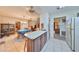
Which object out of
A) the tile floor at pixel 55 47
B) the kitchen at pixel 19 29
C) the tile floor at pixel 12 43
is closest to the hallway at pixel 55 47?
the tile floor at pixel 55 47

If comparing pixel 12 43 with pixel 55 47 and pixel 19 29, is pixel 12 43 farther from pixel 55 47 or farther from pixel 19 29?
pixel 55 47

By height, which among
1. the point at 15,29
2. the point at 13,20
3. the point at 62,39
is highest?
the point at 13,20

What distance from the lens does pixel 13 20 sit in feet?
10.2

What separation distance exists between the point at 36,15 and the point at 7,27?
4.20ft

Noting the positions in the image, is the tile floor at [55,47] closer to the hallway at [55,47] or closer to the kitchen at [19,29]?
the hallway at [55,47]

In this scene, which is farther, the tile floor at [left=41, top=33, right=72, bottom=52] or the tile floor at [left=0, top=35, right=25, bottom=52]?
the tile floor at [left=41, top=33, right=72, bottom=52]

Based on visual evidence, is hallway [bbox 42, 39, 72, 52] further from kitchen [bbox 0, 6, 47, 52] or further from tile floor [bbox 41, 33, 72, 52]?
kitchen [bbox 0, 6, 47, 52]

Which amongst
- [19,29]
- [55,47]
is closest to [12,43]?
[19,29]

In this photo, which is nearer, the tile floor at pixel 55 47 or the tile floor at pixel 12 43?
the tile floor at pixel 12 43

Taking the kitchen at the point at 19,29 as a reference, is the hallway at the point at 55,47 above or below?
below

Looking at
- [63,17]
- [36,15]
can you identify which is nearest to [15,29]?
[36,15]

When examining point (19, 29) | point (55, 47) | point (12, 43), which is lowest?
point (55, 47)

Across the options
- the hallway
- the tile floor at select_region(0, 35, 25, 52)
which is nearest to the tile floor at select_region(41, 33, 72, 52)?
the hallway
